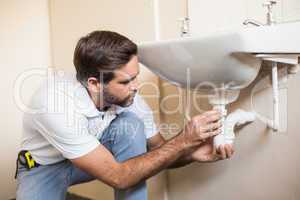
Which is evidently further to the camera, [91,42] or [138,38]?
[138,38]

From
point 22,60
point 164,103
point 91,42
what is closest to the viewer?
point 91,42

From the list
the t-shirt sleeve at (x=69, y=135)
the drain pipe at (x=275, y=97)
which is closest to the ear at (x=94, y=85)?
the t-shirt sleeve at (x=69, y=135)

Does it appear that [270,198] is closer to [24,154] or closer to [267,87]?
[267,87]

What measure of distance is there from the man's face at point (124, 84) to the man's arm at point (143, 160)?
0.16 m

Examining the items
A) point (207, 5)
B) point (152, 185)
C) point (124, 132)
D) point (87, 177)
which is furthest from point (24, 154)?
point (207, 5)

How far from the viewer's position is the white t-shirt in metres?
0.93

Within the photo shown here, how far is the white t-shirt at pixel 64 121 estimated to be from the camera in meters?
0.93

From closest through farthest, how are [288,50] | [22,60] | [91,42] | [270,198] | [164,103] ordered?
1. [288,50]
2. [91,42]
3. [270,198]
4. [164,103]
5. [22,60]

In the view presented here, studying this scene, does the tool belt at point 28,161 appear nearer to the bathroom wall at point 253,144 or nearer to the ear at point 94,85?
the ear at point 94,85

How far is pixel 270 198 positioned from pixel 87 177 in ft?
1.94

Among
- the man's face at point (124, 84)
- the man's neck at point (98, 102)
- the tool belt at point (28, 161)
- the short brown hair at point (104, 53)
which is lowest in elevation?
the tool belt at point (28, 161)

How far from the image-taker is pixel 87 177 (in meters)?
1.16

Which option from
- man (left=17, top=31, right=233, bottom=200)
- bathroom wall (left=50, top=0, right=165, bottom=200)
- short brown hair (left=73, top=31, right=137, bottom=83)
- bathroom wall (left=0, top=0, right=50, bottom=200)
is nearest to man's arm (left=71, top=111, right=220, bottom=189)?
man (left=17, top=31, right=233, bottom=200)

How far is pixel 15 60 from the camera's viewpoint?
1.76 meters
